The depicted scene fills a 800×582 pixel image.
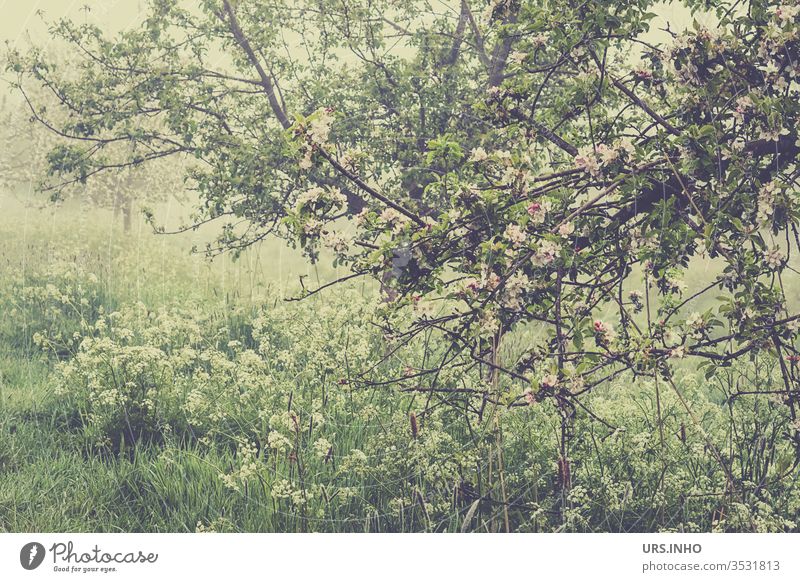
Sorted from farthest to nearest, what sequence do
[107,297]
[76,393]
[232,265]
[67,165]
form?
[232,265] → [107,297] → [67,165] → [76,393]

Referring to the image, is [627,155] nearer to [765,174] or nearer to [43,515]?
[765,174]

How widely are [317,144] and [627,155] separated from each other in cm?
152

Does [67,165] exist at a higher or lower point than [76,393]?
higher

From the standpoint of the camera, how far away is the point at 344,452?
5.51m

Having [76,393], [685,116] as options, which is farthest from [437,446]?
[76,393]

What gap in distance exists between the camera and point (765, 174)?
439 centimetres
